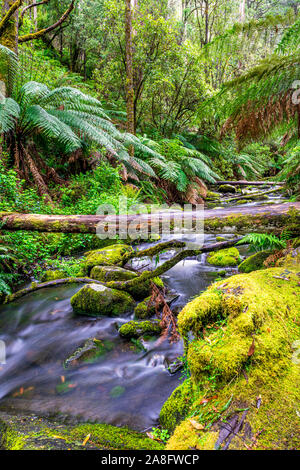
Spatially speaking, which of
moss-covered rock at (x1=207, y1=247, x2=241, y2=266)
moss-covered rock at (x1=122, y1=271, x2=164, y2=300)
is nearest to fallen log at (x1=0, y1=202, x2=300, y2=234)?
moss-covered rock at (x1=122, y1=271, x2=164, y2=300)

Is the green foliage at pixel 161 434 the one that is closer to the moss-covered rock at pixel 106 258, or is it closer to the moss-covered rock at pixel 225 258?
the moss-covered rock at pixel 106 258

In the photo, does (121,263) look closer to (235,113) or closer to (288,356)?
(235,113)

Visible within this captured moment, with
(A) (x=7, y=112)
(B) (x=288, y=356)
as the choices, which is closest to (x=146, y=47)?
(A) (x=7, y=112)

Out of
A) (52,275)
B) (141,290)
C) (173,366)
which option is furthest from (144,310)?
(52,275)

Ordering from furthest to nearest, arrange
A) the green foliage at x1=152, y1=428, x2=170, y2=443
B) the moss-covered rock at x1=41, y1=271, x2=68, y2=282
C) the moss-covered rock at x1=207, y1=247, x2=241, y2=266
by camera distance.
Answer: the moss-covered rock at x1=207, y1=247, x2=241, y2=266 < the moss-covered rock at x1=41, y1=271, x2=68, y2=282 < the green foliage at x1=152, y1=428, x2=170, y2=443

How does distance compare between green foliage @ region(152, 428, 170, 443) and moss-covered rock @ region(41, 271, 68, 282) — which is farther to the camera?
moss-covered rock @ region(41, 271, 68, 282)

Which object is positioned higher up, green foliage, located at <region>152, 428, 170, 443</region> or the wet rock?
green foliage, located at <region>152, 428, 170, 443</region>

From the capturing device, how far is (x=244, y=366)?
1126mm

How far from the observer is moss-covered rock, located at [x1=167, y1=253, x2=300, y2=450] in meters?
0.91

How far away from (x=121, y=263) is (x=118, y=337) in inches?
61.5

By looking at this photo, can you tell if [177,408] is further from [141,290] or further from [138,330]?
[141,290]

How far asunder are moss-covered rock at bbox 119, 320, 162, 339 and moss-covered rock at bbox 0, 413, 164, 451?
3.42 ft

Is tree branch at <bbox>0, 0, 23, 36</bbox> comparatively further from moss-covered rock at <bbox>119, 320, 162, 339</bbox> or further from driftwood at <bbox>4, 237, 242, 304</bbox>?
moss-covered rock at <bbox>119, 320, 162, 339</bbox>

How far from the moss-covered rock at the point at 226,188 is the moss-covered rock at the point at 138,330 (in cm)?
966
